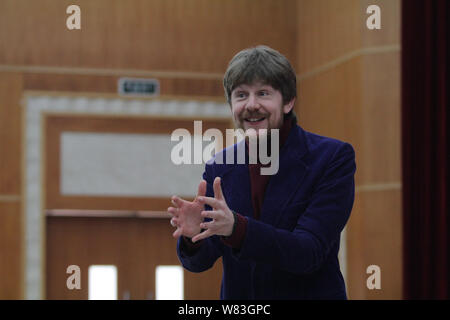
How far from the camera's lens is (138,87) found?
4.52m

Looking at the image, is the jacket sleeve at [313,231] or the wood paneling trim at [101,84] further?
the wood paneling trim at [101,84]

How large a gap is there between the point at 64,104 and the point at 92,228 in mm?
766

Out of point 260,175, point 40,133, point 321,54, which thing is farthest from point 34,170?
point 260,175

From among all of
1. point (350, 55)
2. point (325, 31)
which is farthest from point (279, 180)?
point (325, 31)

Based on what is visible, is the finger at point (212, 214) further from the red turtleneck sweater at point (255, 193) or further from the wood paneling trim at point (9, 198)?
the wood paneling trim at point (9, 198)

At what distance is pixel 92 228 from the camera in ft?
14.7

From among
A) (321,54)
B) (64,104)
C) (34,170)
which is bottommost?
(34,170)

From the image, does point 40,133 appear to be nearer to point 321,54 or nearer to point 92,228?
point 92,228

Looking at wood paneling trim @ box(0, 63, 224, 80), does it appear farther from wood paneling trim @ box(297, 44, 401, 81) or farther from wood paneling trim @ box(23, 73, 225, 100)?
wood paneling trim @ box(297, 44, 401, 81)

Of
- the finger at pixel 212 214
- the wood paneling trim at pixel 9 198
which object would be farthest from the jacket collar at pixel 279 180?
the wood paneling trim at pixel 9 198
